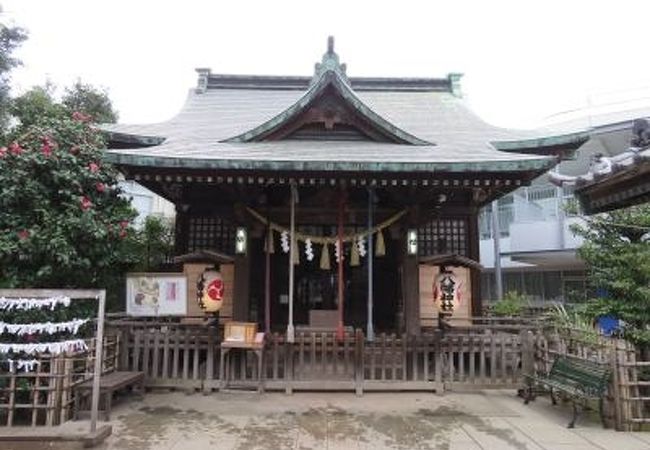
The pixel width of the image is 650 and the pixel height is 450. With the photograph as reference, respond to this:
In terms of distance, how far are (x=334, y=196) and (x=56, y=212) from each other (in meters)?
5.26

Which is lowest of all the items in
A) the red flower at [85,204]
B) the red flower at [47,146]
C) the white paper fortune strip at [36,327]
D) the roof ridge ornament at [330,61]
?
the white paper fortune strip at [36,327]

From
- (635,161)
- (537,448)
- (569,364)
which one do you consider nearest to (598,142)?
(569,364)

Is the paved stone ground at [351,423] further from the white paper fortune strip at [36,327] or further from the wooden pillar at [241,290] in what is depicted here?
the wooden pillar at [241,290]

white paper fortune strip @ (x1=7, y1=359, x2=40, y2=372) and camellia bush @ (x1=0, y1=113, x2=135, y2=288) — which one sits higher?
camellia bush @ (x1=0, y1=113, x2=135, y2=288)

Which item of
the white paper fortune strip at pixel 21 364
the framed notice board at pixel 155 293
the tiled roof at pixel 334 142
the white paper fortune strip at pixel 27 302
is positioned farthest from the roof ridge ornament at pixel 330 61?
the white paper fortune strip at pixel 21 364

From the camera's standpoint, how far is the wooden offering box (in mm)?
9711

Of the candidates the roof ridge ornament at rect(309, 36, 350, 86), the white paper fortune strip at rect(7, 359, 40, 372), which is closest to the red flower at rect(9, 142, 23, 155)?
the white paper fortune strip at rect(7, 359, 40, 372)

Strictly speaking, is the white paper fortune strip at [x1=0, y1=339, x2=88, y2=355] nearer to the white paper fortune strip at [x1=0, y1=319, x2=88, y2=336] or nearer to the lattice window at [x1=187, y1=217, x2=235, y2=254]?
the white paper fortune strip at [x1=0, y1=319, x2=88, y2=336]

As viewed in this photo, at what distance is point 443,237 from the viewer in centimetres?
1266

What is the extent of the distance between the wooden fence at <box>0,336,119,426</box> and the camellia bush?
1.53 m

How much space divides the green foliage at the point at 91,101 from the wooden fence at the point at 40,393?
18.2 meters

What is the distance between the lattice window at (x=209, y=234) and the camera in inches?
493

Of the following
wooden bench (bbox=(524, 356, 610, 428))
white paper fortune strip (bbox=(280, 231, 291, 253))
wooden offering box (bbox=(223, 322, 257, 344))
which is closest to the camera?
wooden bench (bbox=(524, 356, 610, 428))

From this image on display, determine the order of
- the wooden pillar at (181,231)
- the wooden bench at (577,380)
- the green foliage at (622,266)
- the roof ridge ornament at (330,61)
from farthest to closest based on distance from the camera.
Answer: the wooden pillar at (181,231)
the roof ridge ornament at (330,61)
the green foliage at (622,266)
the wooden bench at (577,380)
